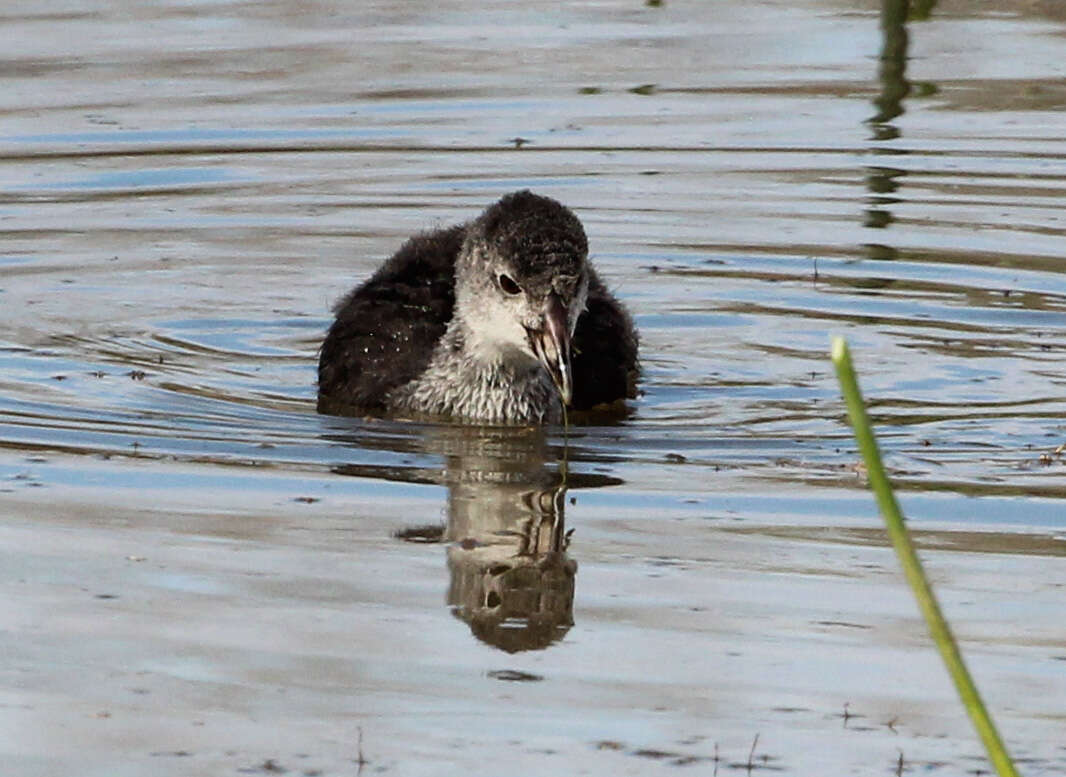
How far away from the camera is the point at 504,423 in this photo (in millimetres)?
9445

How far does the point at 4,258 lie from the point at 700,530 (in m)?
5.74

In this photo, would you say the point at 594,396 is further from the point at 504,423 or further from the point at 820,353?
the point at 820,353

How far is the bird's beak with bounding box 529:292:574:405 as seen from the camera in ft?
28.1

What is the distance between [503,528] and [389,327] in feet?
7.62

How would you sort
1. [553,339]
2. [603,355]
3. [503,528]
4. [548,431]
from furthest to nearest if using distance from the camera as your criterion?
[603,355] → [548,431] → [553,339] → [503,528]

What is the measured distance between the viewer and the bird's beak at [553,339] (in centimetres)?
857

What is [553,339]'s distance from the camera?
8695 millimetres

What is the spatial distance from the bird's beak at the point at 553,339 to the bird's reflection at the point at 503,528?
36cm

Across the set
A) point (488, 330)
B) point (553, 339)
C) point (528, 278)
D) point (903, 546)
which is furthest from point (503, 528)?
point (903, 546)

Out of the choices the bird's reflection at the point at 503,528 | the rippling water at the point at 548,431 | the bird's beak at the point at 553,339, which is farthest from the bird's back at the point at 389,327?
the bird's beak at the point at 553,339

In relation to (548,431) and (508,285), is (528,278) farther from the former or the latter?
(548,431)

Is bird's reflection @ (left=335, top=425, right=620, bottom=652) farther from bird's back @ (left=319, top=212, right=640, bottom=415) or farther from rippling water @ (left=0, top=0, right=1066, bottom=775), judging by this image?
bird's back @ (left=319, top=212, right=640, bottom=415)

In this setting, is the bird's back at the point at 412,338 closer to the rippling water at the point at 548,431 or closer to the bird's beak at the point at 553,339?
the rippling water at the point at 548,431

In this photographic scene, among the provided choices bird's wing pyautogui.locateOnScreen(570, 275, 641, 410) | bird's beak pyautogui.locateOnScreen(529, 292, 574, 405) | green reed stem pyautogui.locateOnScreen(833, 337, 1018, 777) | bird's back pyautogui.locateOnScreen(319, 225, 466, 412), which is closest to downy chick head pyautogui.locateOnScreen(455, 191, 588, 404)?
bird's beak pyautogui.locateOnScreen(529, 292, 574, 405)
